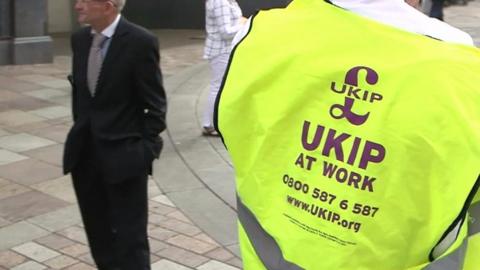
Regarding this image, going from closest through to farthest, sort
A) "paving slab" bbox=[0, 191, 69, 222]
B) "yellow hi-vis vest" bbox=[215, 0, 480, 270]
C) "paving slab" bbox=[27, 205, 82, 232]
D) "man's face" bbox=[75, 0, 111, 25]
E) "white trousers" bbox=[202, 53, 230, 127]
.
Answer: "yellow hi-vis vest" bbox=[215, 0, 480, 270] → "man's face" bbox=[75, 0, 111, 25] → "paving slab" bbox=[27, 205, 82, 232] → "paving slab" bbox=[0, 191, 69, 222] → "white trousers" bbox=[202, 53, 230, 127]

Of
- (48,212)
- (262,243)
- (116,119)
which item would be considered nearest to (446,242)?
(262,243)

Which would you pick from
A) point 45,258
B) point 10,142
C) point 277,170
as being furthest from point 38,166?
point 277,170

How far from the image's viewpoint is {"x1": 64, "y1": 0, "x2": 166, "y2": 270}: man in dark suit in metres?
3.29

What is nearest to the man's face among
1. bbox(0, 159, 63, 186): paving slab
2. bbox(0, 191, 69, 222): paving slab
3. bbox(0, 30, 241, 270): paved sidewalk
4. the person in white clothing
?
bbox(0, 30, 241, 270): paved sidewalk

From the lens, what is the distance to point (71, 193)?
5.53 meters

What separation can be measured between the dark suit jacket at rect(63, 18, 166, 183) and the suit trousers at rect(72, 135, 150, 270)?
0.07 metres

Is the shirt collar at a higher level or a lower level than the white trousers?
higher

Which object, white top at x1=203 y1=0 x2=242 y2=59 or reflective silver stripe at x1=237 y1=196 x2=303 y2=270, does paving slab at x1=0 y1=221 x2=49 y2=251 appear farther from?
reflective silver stripe at x1=237 y1=196 x2=303 y2=270

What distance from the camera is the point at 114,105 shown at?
11.0ft

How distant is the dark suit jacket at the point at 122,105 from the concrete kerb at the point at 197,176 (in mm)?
1404

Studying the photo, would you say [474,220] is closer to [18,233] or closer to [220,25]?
[18,233]

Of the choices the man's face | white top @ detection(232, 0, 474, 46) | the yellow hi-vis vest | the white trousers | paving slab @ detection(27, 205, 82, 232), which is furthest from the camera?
the white trousers

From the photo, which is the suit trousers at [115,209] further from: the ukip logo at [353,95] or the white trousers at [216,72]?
the white trousers at [216,72]

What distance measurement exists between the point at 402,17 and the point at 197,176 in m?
4.62
